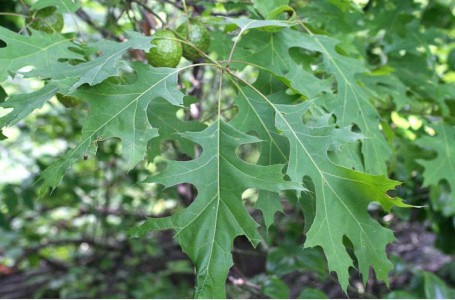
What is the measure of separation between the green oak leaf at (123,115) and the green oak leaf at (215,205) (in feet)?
0.32

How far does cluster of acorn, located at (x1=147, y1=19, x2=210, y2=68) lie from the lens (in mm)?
1420

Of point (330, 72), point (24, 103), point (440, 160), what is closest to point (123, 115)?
point (24, 103)

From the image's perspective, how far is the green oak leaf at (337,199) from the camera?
127 centimetres

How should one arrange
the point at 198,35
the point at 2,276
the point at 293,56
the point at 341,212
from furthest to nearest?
the point at 2,276 < the point at 293,56 < the point at 198,35 < the point at 341,212

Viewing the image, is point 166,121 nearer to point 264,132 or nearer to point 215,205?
point 264,132

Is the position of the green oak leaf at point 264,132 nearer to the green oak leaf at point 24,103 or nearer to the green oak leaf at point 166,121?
the green oak leaf at point 166,121

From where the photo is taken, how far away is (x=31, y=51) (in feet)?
Answer: 4.70

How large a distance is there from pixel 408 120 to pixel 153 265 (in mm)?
2350

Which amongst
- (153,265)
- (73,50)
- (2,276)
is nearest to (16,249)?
(2,276)

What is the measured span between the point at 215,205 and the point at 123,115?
31cm

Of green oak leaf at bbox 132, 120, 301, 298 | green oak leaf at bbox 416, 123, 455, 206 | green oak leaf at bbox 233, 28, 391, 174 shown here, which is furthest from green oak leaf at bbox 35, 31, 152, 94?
green oak leaf at bbox 416, 123, 455, 206

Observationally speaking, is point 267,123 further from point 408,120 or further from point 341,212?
point 408,120

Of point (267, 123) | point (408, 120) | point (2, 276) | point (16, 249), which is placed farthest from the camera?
point (2, 276)

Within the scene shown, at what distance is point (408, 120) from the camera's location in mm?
2285
